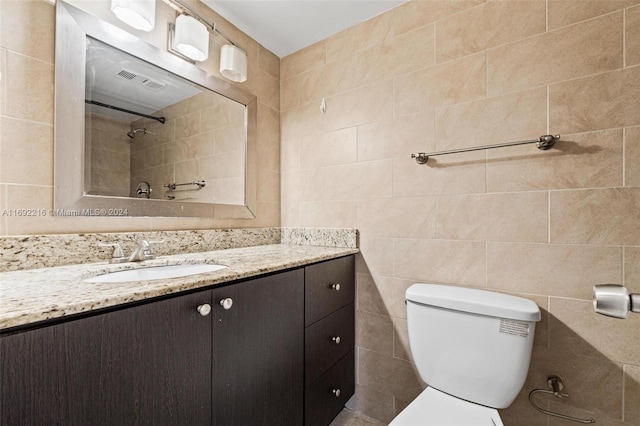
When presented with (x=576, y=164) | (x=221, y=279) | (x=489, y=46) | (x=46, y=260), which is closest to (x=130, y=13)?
(x=46, y=260)

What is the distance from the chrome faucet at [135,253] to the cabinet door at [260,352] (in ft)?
1.64

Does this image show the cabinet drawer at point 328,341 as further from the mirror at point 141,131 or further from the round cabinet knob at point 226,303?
the mirror at point 141,131

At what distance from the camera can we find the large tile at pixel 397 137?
4.70 feet

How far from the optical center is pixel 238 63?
1.57m

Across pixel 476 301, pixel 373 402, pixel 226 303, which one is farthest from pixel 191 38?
pixel 373 402

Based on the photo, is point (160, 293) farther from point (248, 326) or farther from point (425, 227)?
point (425, 227)

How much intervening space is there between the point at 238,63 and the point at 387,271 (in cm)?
140

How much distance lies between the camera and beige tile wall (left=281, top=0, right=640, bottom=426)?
3.44 ft

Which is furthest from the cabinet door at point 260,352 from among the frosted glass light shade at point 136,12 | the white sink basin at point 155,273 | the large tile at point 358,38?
the large tile at point 358,38

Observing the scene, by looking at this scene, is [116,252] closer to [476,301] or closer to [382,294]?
[382,294]

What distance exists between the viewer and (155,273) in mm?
1159

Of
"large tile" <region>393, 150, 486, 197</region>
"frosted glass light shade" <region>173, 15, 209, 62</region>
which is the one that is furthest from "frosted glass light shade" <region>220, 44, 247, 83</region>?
"large tile" <region>393, 150, 486, 197</region>

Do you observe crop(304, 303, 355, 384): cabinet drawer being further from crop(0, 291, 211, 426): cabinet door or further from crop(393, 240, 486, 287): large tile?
crop(0, 291, 211, 426): cabinet door

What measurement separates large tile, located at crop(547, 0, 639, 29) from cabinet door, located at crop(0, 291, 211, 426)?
5.49ft
